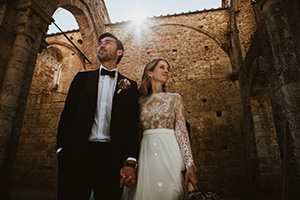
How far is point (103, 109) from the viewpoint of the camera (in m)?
1.69

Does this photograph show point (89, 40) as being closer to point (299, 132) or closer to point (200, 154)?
point (200, 154)

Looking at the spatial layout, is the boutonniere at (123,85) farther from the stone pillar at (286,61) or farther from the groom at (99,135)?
the stone pillar at (286,61)

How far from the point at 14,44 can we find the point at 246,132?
7.38m

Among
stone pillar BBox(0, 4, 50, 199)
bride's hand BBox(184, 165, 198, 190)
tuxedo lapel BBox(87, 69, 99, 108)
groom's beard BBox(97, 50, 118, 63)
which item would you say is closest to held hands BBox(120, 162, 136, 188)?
bride's hand BBox(184, 165, 198, 190)

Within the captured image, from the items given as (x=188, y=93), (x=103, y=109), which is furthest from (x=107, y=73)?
(x=188, y=93)

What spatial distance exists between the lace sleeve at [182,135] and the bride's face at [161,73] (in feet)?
Result: 0.86

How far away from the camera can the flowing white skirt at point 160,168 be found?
1.42 meters

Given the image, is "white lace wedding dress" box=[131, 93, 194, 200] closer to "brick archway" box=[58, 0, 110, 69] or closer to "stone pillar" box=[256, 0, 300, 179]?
"stone pillar" box=[256, 0, 300, 179]

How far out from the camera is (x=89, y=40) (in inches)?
360

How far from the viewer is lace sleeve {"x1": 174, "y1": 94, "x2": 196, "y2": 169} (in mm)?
1538

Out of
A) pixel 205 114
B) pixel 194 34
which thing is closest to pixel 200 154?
pixel 205 114

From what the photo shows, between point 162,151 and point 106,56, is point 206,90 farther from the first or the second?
point 162,151

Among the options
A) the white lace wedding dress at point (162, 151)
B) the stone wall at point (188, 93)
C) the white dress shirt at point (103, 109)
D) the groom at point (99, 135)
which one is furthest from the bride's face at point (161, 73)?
the stone wall at point (188, 93)

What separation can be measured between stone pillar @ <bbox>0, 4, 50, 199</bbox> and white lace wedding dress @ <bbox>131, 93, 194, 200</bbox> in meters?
2.72
